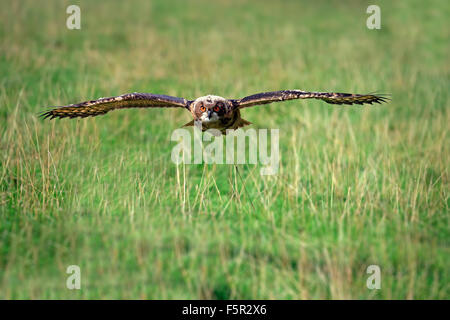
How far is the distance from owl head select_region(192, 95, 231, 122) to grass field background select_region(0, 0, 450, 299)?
1069 millimetres

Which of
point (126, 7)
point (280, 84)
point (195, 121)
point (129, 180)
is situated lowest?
point (129, 180)

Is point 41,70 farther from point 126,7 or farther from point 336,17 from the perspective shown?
point 336,17

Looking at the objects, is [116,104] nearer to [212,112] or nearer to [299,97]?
[212,112]

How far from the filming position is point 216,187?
9453 mm

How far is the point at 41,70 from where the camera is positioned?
15852mm

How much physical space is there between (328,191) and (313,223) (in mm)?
1360

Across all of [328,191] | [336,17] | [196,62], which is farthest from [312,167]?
[336,17]

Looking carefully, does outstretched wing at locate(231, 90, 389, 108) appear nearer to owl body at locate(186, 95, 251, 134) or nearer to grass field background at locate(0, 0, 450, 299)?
owl body at locate(186, 95, 251, 134)

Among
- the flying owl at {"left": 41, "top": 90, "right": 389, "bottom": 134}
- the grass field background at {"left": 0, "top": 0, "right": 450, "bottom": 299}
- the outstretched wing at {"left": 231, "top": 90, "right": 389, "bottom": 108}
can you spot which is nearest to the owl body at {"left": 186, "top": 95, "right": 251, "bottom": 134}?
the flying owl at {"left": 41, "top": 90, "right": 389, "bottom": 134}

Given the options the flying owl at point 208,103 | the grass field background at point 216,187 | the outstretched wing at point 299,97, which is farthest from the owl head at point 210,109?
the grass field background at point 216,187

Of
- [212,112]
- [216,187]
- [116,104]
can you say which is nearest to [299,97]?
[212,112]

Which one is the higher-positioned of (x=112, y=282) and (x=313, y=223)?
(x=313, y=223)

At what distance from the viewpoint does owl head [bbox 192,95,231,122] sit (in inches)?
372

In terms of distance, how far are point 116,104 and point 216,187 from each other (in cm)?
220
